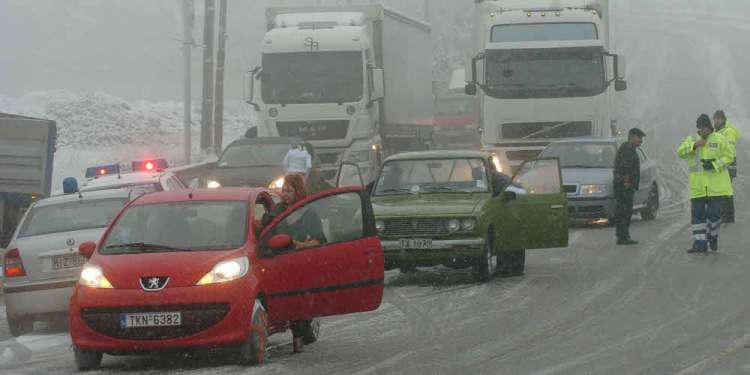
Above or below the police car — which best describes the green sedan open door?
below

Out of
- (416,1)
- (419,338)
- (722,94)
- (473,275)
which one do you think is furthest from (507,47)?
(416,1)

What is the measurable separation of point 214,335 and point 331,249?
130 cm

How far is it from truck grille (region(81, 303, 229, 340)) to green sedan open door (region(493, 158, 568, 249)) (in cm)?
677

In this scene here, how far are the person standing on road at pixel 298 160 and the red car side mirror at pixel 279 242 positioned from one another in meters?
15.1

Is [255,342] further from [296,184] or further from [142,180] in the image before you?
[142,180]

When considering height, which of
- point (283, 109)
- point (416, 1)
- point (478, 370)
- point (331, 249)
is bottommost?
point (478, 370)

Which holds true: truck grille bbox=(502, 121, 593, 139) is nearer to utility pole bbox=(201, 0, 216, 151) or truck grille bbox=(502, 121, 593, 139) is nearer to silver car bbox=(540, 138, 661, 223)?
silver car bbox=(540, 138, 661, 223)

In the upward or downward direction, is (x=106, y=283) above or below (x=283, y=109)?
below

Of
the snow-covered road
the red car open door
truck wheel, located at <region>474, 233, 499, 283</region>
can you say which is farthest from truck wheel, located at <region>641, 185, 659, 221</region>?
the red car open door

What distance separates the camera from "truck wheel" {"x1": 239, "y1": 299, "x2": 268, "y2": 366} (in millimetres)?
10648

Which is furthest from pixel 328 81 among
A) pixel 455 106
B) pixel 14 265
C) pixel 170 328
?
pixel 455 106

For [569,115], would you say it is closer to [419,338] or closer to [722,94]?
[419,338]

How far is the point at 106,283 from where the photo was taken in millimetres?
10766

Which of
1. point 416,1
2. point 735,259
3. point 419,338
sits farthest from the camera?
point 416,1
